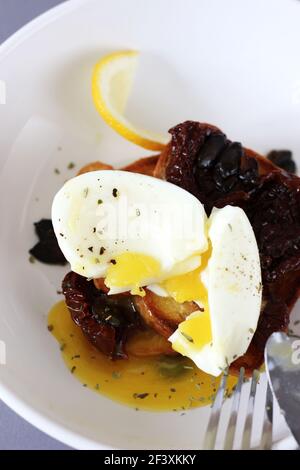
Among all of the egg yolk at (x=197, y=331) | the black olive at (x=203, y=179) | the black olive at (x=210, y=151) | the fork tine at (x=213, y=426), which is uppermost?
the black olive at (x=210, y=151)

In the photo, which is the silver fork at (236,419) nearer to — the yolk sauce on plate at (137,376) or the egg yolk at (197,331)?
the egg yolk at (197,331)

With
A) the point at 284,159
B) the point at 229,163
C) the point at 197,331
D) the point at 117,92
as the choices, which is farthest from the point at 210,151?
the point at 197,331

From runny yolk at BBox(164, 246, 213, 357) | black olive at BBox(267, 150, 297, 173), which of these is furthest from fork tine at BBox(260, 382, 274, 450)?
black olive at BBox(267, 150, 297, 173)

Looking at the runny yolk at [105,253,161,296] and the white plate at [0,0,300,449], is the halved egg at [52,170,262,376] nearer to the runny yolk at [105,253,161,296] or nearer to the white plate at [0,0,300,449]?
the runny yolk at [105,253,161,296]

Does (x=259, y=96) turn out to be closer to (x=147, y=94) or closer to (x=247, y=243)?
(x=147, y=94)

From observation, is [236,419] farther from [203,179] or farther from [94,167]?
[94,167]

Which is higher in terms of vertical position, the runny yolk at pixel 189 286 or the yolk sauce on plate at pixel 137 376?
the runny yolk at pixel 189 286

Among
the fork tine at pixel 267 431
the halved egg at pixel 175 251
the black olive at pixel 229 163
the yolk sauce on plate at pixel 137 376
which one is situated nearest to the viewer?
the fork tine at pixel 267 431

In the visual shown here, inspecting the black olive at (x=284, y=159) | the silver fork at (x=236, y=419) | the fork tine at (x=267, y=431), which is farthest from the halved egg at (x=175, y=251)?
the black olive at (x=284, y=159)
